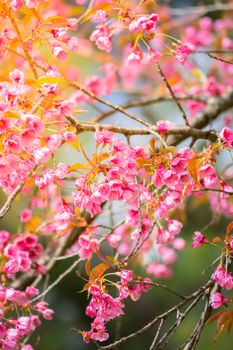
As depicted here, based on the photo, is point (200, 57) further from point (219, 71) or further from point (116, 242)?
point (116, 242)

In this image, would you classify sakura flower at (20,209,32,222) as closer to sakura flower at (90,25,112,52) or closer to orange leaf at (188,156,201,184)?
sakura flower at (90,25,112,52)

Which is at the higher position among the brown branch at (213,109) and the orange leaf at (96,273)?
the orange leaf at (96,273)

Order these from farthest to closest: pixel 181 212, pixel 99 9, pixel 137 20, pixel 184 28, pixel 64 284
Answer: pixel 64 284
pixel 184 28
pixel 181 212
pixel 99 9
pixel 137 20

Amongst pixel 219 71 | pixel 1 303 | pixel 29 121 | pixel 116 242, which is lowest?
pixel 219 71

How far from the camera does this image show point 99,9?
1551 mm

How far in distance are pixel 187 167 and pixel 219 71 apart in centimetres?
238

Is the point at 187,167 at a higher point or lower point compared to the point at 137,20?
lower

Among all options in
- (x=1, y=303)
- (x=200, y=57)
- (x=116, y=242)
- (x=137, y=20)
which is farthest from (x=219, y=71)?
(x=1, y=303)

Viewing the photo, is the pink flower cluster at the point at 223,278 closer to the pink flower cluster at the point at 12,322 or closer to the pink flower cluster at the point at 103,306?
the pink flower cluster at the point at 103,306

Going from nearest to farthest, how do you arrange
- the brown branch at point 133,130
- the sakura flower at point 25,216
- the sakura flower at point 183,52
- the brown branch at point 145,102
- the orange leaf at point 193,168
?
the orange leaf at point 193,168 < the brown branch at point 133,130 < the sakura flower at point 183,52 < the sakura flower at point 25,216 < the brown branch at point 145,102

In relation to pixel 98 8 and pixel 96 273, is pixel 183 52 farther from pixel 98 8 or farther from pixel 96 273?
pixel 96 273

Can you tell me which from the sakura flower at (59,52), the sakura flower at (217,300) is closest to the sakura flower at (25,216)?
the sakura flower at (59,52)

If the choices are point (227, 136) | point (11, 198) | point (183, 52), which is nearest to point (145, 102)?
point (183, 52)

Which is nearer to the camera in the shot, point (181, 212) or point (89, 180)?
point (89, 180)
